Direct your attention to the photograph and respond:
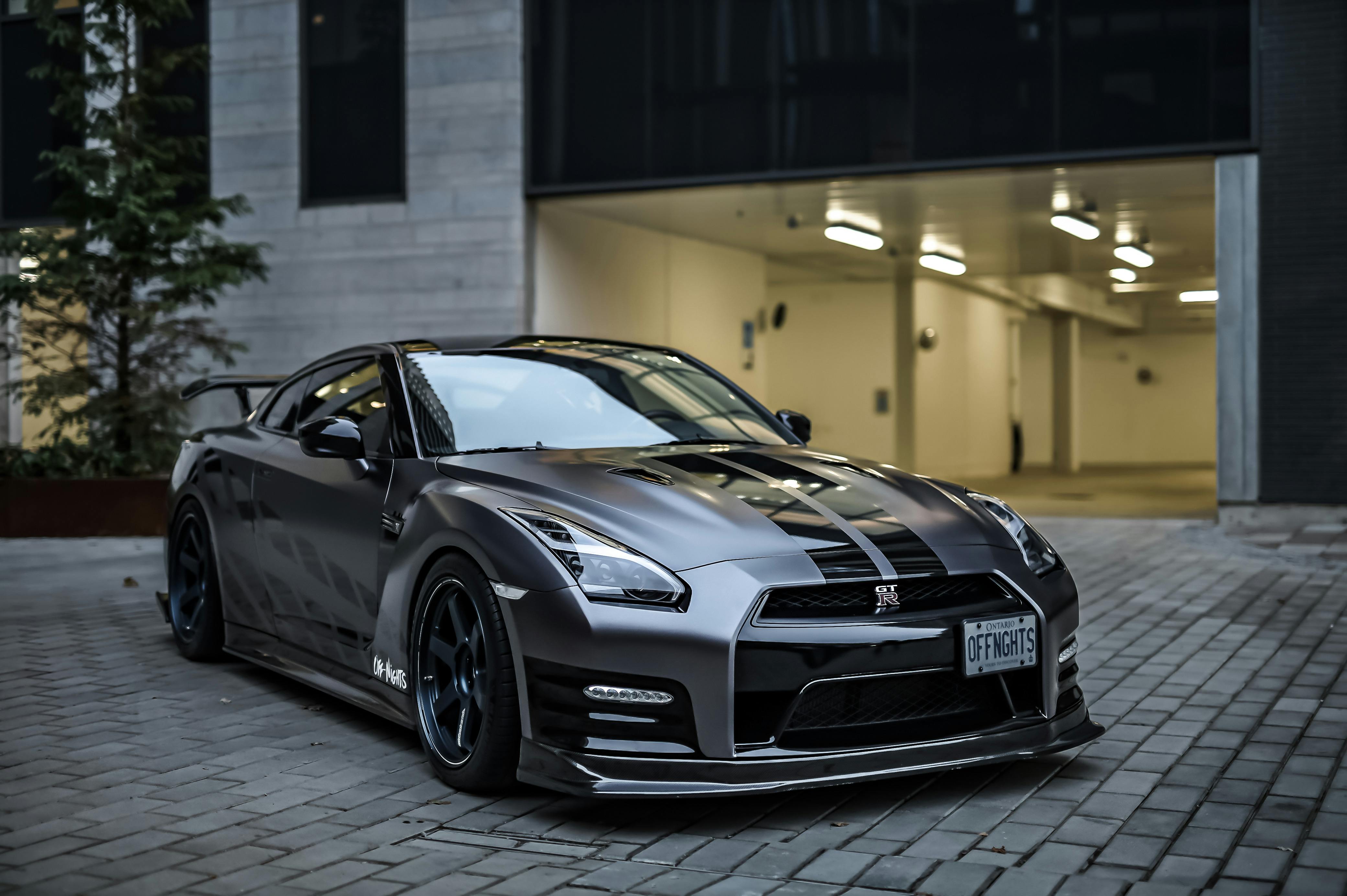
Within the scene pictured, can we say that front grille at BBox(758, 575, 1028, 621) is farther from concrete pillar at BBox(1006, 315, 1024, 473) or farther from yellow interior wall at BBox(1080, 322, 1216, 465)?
yellow interior wall at BBox(1080, 322, 1216, 465)

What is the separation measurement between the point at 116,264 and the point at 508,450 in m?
9.38

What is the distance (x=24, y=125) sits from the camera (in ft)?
53.9

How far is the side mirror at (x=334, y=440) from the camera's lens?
4719 millimetres

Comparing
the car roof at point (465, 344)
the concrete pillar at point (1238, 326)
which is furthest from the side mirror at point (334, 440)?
the concrete pillar at point (1238, 326)

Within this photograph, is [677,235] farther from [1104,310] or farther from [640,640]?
[1104,310]

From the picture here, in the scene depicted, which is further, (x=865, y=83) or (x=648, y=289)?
(x=648, y=289)

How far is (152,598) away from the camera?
333 inches

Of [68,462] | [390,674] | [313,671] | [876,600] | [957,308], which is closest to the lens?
[876,600]

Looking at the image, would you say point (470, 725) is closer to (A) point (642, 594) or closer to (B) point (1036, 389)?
(A) point (642, 594)

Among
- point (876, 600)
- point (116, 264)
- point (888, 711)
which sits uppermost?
point (116, 264)

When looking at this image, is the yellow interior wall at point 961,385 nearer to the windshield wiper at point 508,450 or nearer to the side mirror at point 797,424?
the side mirror at point 797,424

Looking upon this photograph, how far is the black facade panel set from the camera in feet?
39.2

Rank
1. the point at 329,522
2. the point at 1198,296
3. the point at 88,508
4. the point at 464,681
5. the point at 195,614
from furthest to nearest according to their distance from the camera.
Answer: the point at 1198,296, the point at 88,508, the point at 195,614, the point at 329,522, the point at 464,681

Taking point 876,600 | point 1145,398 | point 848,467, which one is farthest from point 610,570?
point 1145,398
